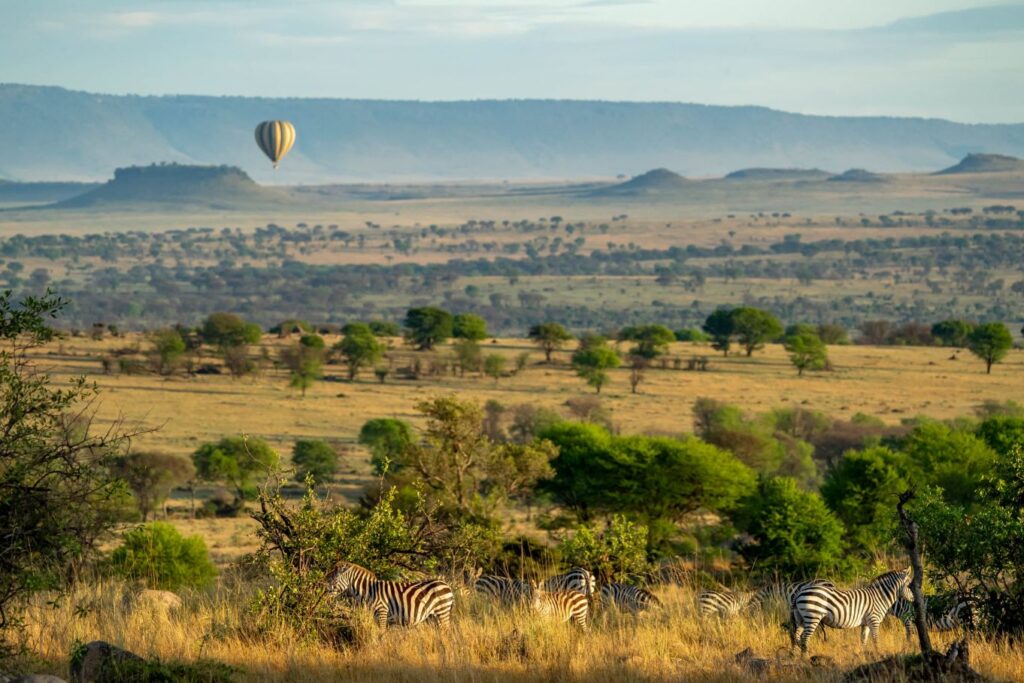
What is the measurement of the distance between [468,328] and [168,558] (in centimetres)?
5766

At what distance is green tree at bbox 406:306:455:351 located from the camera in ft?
268

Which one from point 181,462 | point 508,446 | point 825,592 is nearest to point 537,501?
point 508,446

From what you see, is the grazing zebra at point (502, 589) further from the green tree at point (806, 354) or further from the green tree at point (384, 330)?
the green tree at point (384, 330)

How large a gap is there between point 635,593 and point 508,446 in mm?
12104

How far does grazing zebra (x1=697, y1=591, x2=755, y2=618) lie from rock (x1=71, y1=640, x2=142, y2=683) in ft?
18.5

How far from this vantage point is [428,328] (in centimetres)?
8162

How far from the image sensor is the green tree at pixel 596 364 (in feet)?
228

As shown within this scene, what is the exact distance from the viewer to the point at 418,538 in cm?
1274

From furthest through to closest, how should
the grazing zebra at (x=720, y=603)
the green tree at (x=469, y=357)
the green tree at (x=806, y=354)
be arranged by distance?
the green tree at (x=806, y=354) < the green tree at (x=469, y=357) < the grazing zebra at (x=720, y=603)

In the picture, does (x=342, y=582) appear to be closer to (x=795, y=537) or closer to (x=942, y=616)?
(x=942, y=616)

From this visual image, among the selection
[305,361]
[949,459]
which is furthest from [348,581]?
[305,361]

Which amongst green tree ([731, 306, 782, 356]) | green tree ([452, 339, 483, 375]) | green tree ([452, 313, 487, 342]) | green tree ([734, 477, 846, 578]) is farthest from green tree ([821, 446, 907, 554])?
green tree ([731, 306, 782, 356])

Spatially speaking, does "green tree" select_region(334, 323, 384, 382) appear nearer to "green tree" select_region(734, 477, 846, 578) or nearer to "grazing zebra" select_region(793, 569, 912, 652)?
"green tree" select_region(734, 477, 846, 578)

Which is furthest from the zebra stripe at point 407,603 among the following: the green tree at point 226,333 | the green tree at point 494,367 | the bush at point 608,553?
the green tree at point 226,333
